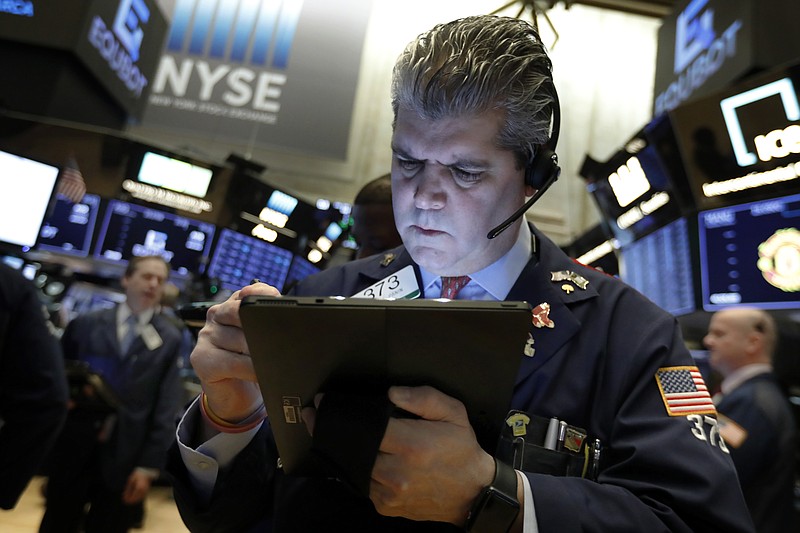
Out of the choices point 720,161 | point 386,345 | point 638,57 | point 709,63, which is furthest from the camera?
point 638,57

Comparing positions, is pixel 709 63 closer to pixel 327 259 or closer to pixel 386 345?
pixel 327 259

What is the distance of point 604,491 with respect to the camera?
0.98 metres

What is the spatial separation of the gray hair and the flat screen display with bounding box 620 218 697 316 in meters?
2.90

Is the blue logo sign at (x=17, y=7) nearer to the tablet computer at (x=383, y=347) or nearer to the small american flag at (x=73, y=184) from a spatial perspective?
the small american flag at (x=73, y=184)

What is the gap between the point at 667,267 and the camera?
414cm

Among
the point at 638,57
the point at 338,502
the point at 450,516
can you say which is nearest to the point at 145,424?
the point at 338,502

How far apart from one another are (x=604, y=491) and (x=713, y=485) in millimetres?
158

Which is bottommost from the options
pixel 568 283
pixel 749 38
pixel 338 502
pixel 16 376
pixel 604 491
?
pixel 16 376

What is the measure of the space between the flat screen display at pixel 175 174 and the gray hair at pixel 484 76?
500cm

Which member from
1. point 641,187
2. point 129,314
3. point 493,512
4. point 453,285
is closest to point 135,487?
point 129,314

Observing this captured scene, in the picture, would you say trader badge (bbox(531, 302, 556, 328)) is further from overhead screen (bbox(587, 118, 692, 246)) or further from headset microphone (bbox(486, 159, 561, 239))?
overhead screen (bbox(587, 118, 692, 246))

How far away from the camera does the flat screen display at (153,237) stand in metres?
5.65

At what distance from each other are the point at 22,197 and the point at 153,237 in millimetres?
2803

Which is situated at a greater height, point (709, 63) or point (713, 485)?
point (709, 63)
